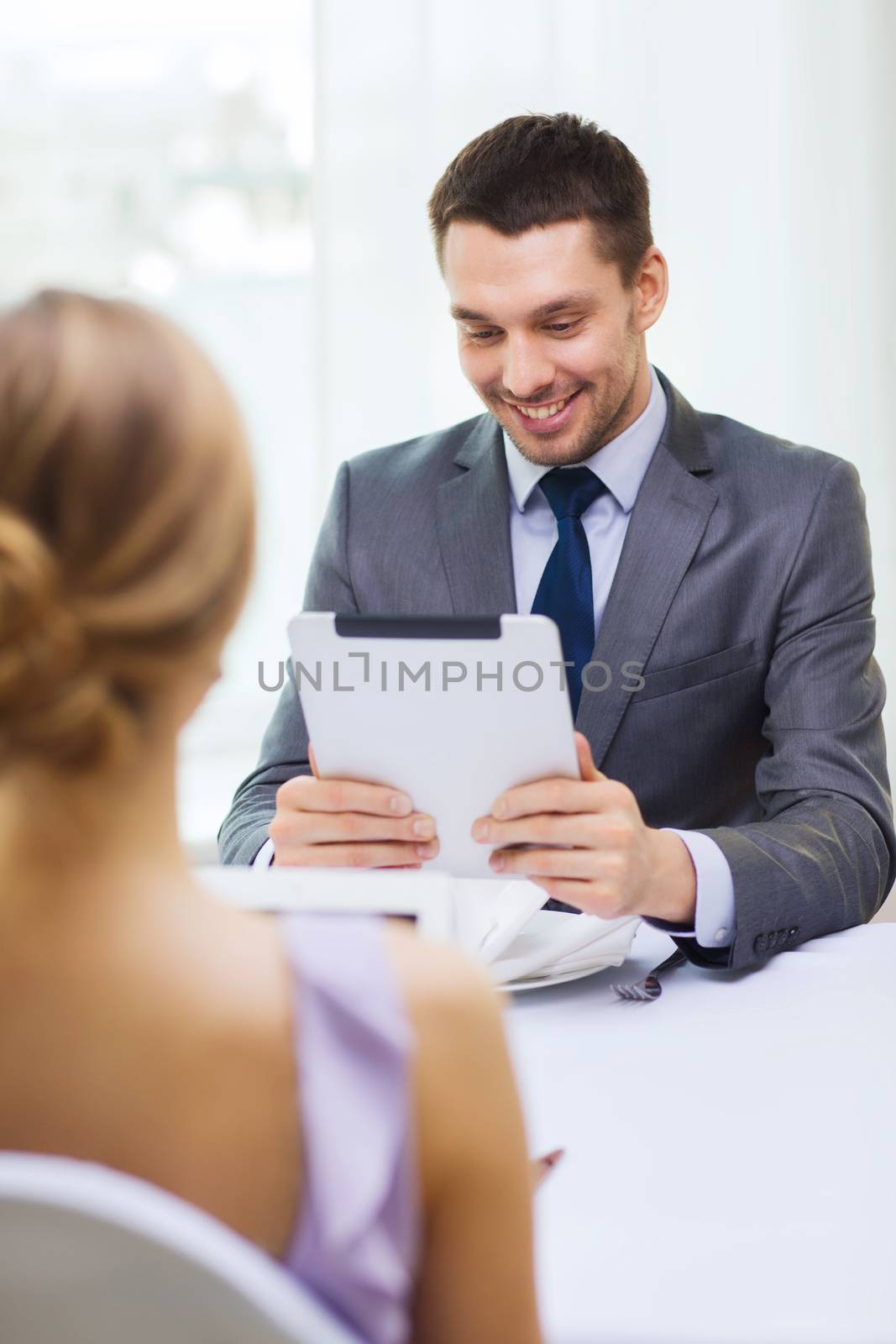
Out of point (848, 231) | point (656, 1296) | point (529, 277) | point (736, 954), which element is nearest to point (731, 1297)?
point (656, 1296)

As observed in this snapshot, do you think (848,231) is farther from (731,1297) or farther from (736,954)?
(731,1297)

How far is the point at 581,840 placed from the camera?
129 cm

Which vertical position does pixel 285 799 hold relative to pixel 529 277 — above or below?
below

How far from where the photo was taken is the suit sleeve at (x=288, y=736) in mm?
1720

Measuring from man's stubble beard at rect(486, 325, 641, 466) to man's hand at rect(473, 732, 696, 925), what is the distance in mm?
738

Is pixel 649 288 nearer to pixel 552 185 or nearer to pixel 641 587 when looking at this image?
pixel 552 185

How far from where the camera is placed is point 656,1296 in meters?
0.81

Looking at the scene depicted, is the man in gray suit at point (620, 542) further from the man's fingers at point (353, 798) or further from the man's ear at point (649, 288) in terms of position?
the man's fingers at point (353, 798)

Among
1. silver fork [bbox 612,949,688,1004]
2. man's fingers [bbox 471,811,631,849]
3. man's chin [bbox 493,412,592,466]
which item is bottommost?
silver fork [bbox 612,949,688,1004]

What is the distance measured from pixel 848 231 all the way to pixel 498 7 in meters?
0.82

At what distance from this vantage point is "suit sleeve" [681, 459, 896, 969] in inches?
56.4

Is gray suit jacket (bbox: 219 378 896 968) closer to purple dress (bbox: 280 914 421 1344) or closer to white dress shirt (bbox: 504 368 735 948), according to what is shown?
white dress shirt (bbox: 504 368 735 948)

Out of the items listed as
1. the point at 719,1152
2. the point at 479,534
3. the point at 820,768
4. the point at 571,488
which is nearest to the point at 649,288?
the point at 571,488

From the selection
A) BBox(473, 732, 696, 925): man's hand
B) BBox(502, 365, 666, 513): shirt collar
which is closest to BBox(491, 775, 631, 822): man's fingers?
BBox(473, 732, 696, 925): man's hand
